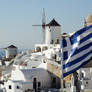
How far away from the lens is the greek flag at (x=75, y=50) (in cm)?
682

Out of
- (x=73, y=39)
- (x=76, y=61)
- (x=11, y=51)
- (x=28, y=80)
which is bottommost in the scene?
(x=28, y=80)

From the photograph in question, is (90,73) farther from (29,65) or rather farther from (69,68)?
(69,68)

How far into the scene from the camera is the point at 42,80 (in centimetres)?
2345

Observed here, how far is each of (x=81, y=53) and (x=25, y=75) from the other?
16444mm

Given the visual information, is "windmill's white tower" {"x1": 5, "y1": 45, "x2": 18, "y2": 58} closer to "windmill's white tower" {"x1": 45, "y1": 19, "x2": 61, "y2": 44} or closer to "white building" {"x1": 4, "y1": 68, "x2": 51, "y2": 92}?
"windmill's white tower" {"x1": 45, "y1": 19, "x2": 61, "y2": 44}

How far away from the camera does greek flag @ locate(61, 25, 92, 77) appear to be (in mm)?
6816

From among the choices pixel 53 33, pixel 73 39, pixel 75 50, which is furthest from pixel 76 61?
pixel 53 33

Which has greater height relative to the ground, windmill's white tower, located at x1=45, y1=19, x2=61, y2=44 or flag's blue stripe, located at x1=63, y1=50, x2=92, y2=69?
windmill's white tower, located at x1=45, y1=19, x2=61, y2=44

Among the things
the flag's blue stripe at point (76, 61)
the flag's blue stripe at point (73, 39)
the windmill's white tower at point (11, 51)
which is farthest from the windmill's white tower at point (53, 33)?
the flag's blue stripe at point (73, 39)

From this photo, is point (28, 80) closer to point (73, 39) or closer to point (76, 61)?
point (76, 61)

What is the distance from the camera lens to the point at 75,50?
6.88 m

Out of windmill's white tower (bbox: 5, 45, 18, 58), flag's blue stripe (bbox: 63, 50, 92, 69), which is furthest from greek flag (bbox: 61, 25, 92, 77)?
windmill's white tower (bbox: 5, 45, 18, 58)

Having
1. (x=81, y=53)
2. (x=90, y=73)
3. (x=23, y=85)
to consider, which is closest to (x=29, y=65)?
(x=23, y=85)

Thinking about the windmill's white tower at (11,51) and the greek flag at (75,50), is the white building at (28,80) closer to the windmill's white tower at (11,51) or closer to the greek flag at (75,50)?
the greek flag at (75,50)
